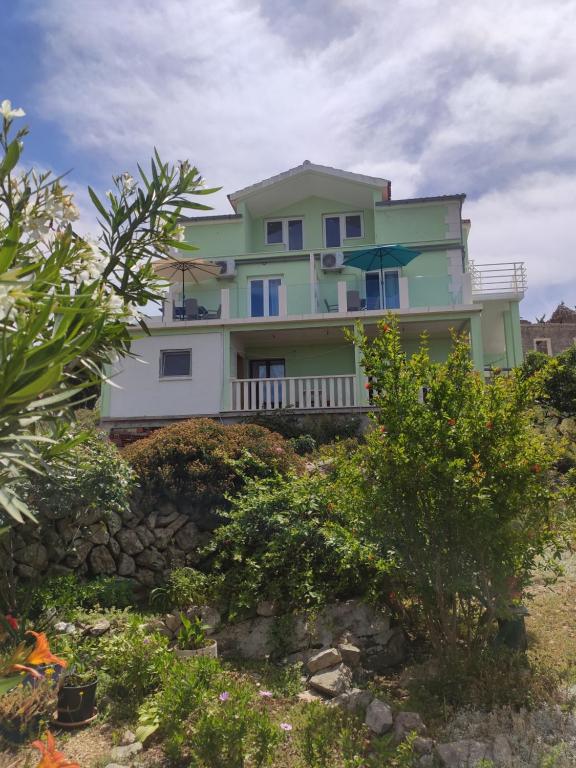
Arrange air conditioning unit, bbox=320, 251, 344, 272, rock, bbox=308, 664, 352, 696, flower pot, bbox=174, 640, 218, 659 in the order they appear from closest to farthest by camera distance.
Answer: rock, bbox=308, 664, 352, 696
flower pot, bbox=174, 640, 218, 659
air conditioning unit, bbox=320, 251, 344, 272

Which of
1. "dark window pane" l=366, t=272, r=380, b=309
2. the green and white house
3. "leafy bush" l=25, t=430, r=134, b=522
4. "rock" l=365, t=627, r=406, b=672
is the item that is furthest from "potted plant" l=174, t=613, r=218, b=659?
"dark window pane" l=366, t=272, r=380, b=309

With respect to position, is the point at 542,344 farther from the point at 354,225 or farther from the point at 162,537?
the point at 162,537

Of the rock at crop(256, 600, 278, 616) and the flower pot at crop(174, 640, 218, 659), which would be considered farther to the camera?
the rock at crop(256, 600, 278, 616)

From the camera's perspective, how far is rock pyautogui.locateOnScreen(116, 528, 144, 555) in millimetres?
9039

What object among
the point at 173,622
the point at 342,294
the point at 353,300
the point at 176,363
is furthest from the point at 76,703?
the point at 353,300

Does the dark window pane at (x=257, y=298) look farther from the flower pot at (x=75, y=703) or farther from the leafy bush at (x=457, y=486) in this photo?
the flower pot at (x=75, y=703)

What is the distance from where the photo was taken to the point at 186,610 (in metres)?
7.84

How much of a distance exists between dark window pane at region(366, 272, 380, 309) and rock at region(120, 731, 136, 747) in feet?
54.2

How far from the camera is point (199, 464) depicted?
9.70 meters

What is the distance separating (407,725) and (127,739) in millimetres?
2299

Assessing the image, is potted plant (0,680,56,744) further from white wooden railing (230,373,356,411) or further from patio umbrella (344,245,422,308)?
patio umbrella (344,245,422,308)

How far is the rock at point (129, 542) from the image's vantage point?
9039 mm

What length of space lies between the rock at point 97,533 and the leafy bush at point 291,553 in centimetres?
165

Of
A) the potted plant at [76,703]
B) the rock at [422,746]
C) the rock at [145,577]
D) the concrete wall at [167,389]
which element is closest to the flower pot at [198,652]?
the potted plant at [76,703]
